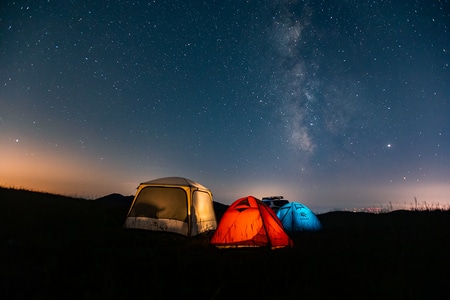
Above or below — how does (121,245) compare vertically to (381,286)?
above

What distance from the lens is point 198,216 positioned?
10.4m

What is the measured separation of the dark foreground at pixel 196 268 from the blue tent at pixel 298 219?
4.51 meters

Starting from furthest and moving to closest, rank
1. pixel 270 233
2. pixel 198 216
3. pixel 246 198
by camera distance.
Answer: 1. pixel 198 216
2. pixel 246 198
3. pixel 270 233

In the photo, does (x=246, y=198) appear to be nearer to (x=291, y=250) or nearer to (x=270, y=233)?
(x=270, y=233)

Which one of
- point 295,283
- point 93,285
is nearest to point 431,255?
point 295,283

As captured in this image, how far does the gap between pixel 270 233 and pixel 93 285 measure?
514cm

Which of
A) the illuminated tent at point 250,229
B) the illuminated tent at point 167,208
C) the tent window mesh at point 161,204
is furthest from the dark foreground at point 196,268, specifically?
the tent window mesh at point 161,204

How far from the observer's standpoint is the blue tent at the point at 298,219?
42.7 feet

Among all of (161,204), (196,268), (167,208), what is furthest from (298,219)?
(196,268)

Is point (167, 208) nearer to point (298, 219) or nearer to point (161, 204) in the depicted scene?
Answer: point (161, 204)

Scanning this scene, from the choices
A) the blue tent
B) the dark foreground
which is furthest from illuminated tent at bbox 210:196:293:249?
the blue tent

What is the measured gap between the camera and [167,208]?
32.3 feet

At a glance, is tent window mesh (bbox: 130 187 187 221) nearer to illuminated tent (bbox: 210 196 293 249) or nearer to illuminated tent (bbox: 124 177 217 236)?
illuminated tent (bbox: 124 177 217 236)

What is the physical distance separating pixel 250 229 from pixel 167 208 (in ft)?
11.5
